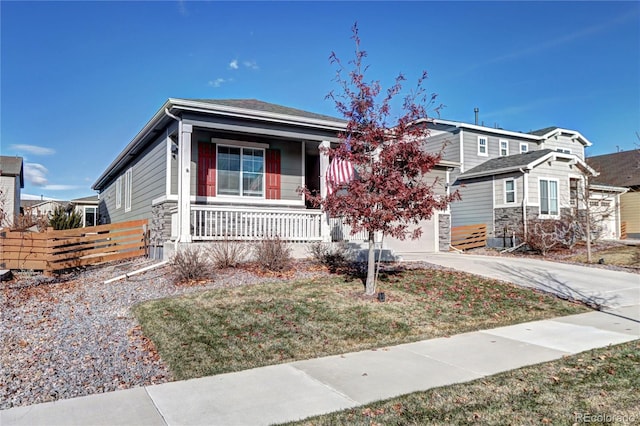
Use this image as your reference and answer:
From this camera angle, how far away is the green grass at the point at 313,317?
17.5 ft

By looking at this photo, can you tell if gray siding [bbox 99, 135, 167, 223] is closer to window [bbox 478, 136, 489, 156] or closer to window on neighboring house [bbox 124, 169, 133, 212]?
window on neighboring house [bbox 124, 169, 133, 212]

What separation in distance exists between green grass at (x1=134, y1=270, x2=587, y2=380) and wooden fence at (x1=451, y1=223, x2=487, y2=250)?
33.4 feet

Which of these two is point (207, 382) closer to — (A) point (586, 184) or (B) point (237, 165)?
(B) point (237, 165)

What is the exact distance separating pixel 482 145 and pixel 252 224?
17897 millimetres

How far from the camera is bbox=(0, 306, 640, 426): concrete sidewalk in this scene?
11.6 feet

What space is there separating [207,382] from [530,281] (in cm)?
889

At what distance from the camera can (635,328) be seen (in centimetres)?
668

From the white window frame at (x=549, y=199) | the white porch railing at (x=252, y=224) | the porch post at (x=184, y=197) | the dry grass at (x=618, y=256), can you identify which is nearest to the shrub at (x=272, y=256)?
the white porch railing at (x=252, y=224)

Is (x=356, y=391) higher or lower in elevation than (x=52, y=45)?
lower

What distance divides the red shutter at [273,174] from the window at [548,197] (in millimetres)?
13758

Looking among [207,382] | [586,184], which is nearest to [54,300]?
[207,382]

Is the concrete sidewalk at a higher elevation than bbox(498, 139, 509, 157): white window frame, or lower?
lower

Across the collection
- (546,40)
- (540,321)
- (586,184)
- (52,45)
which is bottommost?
(540,321)

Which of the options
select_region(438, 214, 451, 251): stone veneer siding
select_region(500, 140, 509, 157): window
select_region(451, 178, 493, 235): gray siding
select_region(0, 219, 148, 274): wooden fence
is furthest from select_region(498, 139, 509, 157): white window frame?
select_region(0, 219, 148, 274): wooden fence
